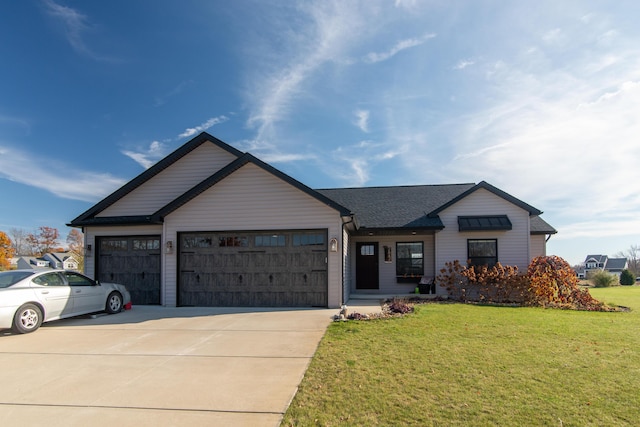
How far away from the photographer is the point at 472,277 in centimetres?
1315

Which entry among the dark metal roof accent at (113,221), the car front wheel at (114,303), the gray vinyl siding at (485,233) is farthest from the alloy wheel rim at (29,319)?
the gray vinyl siding at (485,233)

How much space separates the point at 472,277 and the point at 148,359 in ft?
36.0

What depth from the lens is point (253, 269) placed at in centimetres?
1181

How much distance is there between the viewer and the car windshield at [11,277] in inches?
321

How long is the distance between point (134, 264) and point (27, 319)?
4.93m

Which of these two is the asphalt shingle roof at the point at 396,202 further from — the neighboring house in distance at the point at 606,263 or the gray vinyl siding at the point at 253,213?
the neighboring house in distance at the point at 606,263

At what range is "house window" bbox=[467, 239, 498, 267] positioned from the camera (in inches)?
568

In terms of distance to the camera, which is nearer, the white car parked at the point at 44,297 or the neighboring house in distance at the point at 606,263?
the white car parked at the point at 44,297

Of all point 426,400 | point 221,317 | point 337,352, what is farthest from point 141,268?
point 426,400

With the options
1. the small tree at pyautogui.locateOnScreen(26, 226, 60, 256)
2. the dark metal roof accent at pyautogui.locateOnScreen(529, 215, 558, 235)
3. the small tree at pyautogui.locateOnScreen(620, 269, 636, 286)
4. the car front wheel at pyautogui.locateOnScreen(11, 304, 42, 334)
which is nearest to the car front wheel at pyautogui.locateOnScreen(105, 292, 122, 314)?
the car front wheel at pyautogui.locateOnScreen(11, 304, 42, 334)

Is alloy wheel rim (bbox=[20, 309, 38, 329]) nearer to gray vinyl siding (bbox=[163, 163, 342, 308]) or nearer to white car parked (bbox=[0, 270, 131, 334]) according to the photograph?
white car parked (bbox=[0, 270, 131, 334])

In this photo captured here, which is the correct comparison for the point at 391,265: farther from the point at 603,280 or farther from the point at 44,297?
the point at 603,280

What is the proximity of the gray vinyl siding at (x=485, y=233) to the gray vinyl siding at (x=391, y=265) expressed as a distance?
0.84 metres

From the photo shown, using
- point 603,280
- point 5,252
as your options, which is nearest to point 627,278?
point 603,280
